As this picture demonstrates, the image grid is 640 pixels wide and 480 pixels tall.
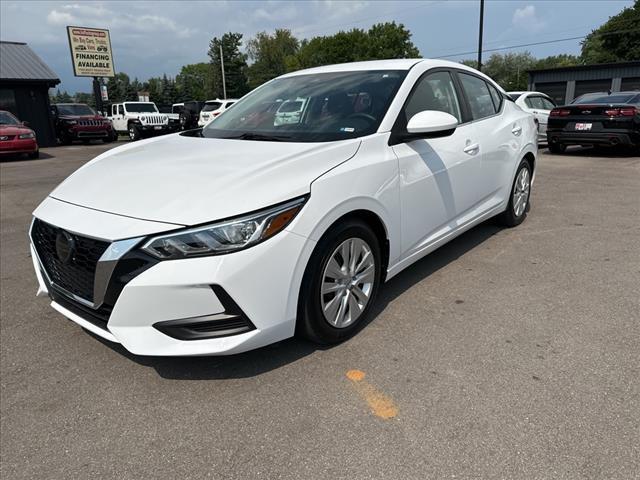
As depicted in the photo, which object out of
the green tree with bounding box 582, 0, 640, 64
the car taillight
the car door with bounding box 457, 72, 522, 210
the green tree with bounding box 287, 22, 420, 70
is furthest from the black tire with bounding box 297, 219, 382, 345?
the green tree with bounding box 287, 22, 420, 70

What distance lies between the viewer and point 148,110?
25.0m

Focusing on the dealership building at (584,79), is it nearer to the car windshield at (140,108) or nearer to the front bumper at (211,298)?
the car windshield at (140,108)

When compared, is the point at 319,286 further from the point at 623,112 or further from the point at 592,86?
the point at 592,86

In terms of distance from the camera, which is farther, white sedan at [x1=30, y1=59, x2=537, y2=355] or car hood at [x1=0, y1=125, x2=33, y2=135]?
car hood at [x1=0, y1=125, x2=33, y2=135]

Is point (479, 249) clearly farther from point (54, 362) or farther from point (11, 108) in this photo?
point (11, 108)

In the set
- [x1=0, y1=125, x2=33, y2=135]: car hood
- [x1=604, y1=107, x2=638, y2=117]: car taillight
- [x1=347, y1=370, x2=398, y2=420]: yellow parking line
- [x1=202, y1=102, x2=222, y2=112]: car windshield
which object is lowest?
[x1=347, y1=370, x2=398, y2=420]: yellow parking line

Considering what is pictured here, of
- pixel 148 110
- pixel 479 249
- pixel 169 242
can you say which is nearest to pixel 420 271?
pixel 479 249

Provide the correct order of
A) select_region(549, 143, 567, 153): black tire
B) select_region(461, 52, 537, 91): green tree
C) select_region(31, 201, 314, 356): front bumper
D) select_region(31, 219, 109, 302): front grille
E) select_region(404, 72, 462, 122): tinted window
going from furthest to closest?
select_region(461, 52, 537, 91): green tree → select_region(549, 143, 567, 153): black tire → select_region(404, 72, 462, 122): tinted window → select_region(31, 219, 109, 302): front grille → select_region(31, 201, 314, 356): front bumper

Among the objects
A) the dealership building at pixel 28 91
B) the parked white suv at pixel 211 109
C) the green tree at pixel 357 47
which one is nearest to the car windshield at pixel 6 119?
the dealership building at pixel 28 91

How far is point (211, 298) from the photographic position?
226cm

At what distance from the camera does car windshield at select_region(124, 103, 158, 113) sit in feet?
81.1

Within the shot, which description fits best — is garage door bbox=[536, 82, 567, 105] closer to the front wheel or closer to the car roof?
the front wheel

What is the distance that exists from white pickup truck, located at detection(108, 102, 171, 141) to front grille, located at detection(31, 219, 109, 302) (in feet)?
70.0

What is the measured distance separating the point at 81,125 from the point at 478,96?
832 inches
